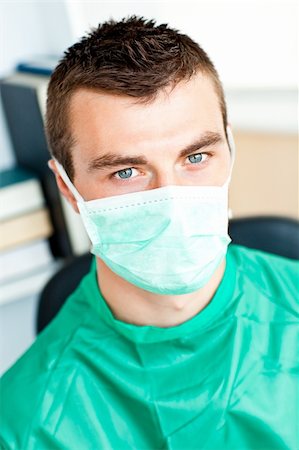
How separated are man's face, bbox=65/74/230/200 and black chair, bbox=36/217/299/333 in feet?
0.88

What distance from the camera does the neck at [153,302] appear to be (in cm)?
103

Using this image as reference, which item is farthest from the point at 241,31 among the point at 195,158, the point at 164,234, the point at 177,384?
the point at 177,384

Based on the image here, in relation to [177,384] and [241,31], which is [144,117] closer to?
[177,384]

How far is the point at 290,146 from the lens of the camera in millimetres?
1500

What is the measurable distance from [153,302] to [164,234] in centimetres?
16

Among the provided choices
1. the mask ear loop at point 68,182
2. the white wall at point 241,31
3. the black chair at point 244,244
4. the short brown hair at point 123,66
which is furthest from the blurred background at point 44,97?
the mask ear loop at point 68,182

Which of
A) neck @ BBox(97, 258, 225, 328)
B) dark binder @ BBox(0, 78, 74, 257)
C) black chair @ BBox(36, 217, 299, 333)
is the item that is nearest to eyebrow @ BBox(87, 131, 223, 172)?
neck @ BBox(97, 258, 225, 328)

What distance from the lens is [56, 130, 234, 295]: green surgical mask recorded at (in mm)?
Result: 936

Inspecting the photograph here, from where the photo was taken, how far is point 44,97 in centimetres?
154

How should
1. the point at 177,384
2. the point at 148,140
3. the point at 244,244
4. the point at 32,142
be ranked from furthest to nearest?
the point at 32,142
the point at 244,244
the point at 177,384
the point at 148,140

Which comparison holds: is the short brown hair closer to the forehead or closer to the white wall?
the forehead

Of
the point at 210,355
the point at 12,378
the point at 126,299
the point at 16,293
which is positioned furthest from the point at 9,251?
the point at 210,355

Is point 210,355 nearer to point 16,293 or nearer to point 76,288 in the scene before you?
point 76,288

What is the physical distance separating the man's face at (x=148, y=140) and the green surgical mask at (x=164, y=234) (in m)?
0.02
